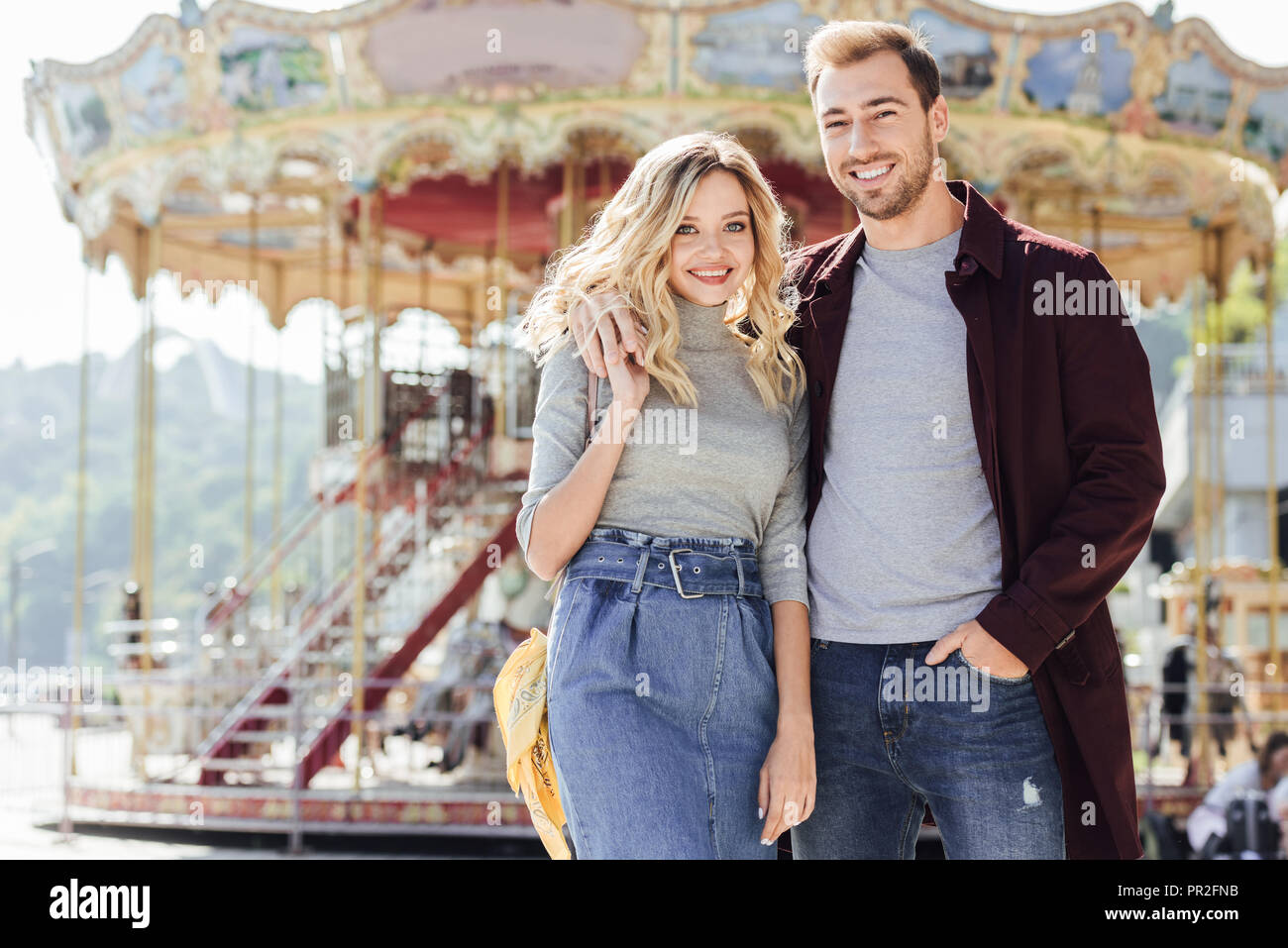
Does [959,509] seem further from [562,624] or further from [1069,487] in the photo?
[562,624]

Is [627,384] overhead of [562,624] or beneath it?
overhead

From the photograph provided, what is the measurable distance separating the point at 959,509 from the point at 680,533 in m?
0.53

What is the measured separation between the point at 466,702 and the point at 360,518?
5.12 ft

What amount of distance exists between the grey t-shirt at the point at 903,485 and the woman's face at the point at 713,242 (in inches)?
11.2

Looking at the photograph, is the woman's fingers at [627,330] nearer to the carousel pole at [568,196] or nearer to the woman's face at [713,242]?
the woman's face at [713,242]

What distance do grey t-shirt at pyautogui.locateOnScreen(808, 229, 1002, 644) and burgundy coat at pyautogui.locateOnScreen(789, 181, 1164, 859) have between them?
0.06 metres

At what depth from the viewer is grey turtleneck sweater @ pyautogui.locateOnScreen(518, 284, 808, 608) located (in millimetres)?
2480

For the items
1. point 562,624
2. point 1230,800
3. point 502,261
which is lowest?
point 1230,800

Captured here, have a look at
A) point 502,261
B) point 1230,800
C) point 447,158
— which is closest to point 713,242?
Answer: point 1230,800

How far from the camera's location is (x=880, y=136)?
8.59 feet

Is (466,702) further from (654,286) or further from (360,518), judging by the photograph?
(654,286)

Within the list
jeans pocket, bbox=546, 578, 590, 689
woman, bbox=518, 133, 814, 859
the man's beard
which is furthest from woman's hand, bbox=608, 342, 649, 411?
the man's beard

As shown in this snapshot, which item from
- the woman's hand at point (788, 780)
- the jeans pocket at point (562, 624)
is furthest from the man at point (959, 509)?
the jeans pocket at point (562, 624)
